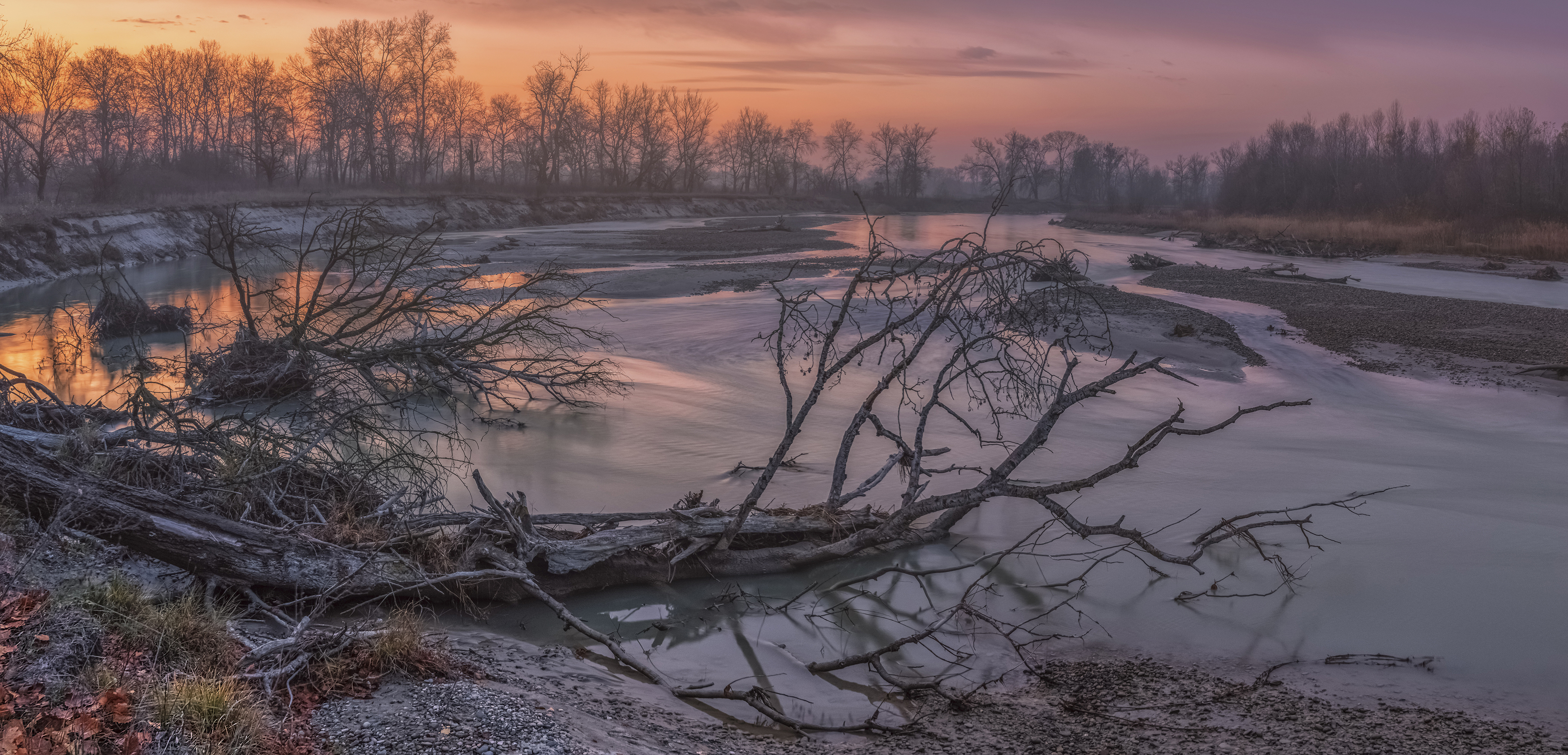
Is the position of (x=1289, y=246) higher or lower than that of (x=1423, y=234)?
lower

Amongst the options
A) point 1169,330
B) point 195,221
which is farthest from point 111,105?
point 1169,330

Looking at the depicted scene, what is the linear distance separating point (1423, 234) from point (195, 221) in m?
49.7

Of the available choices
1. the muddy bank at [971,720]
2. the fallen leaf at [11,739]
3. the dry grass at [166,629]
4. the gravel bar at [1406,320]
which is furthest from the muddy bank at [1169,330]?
the fallen leaf at [11,739]

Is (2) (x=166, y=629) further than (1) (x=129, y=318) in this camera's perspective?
No

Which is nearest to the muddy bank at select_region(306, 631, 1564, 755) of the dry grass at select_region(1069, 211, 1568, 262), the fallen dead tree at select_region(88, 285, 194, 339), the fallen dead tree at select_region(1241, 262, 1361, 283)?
the fallen dead tree at select_region(88, 285, 194, 339)

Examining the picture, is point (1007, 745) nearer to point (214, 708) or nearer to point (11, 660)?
point (214, 708)

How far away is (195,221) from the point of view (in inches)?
1329

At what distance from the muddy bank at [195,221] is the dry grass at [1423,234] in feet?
123

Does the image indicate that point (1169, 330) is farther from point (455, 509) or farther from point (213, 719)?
point (213, 719)

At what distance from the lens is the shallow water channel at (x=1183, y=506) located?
246 inches

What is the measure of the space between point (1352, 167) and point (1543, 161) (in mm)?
19435

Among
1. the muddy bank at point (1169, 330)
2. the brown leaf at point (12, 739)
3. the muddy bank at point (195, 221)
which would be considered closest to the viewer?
the brown leaf at point (12, 739)

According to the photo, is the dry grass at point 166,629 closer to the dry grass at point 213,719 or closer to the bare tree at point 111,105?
the dry grass at point 213,719

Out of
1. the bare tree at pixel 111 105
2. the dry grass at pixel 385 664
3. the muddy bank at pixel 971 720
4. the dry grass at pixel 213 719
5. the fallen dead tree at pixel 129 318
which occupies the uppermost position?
the bare tree at pixel 111 105
